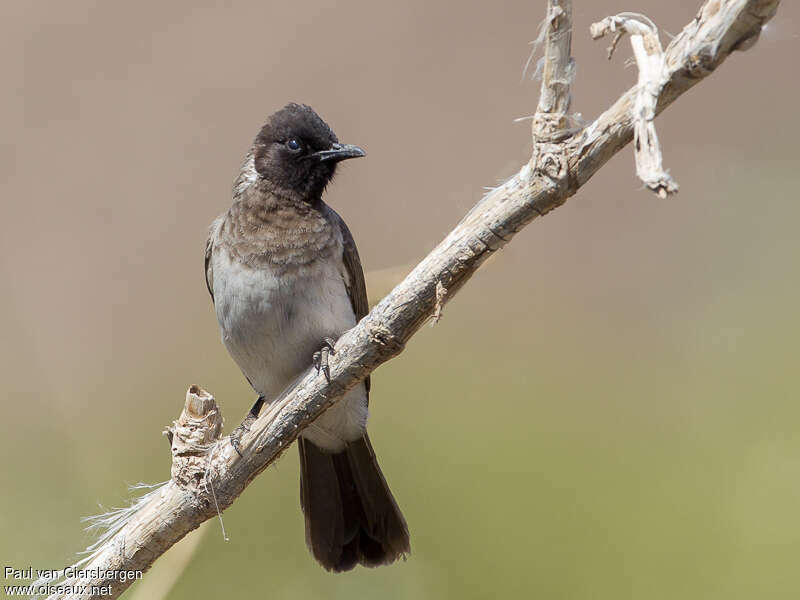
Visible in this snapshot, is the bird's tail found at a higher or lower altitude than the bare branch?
lower

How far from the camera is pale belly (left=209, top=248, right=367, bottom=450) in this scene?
2.82 metres

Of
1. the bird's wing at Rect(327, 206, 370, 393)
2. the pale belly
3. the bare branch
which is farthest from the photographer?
the bird's wing at Rect(327, 206, 370, 393)

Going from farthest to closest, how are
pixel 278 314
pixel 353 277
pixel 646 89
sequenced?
pixel 353 277
pixel 278 314
pixel 646 89

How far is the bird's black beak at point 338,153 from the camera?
3027mm

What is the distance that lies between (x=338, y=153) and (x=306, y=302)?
0.53m

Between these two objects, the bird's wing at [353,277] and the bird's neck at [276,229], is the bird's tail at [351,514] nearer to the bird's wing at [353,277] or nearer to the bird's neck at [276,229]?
the bird's wing at [353,277]

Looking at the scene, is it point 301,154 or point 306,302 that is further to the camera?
point 301,154

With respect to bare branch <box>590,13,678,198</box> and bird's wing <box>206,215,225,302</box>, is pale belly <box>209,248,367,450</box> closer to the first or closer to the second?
bird's wing <box>206,215,225,302</box>

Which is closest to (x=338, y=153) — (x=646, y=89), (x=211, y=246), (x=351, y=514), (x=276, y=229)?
(x=276, y=229)

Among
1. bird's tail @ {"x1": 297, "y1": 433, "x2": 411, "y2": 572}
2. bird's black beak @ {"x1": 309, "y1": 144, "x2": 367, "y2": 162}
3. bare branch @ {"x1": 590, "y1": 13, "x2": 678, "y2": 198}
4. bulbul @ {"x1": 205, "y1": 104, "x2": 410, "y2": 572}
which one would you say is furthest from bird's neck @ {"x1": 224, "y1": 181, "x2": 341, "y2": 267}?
bare branch @ {"x1": 590, "y1": 13, "x2": 678, "y2": 198}

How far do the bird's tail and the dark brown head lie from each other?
904 mm

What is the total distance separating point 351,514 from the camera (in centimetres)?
310

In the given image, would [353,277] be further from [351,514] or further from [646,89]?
[646,89]

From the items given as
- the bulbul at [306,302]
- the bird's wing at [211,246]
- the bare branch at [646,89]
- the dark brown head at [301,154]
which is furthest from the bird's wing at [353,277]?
the bare branch at [646,89]
